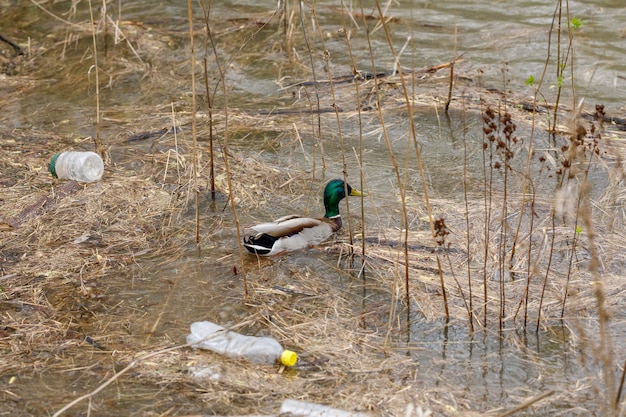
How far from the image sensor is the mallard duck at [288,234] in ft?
17.9

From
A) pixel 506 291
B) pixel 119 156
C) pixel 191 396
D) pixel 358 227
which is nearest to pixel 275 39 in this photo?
pixel 119 156

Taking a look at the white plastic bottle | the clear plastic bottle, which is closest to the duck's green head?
the clear plastic bottle

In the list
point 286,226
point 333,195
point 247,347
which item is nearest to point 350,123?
point 333,195

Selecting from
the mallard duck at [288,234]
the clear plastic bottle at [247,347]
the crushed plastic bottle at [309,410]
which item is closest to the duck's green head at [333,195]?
the mallard duck at [288,234]

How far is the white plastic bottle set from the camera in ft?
21.1

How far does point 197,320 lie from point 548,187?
9.07 feet

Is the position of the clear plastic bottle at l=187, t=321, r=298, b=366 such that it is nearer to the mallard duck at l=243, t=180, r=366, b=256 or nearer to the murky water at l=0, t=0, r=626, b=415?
the murky water at l=0, t=0, r=626, b=415

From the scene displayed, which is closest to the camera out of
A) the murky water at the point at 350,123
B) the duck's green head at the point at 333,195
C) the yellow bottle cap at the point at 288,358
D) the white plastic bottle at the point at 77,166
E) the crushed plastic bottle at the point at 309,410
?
the crushed plastic bottle at the point at 309,410

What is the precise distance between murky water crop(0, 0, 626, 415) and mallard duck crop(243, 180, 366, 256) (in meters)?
0.09

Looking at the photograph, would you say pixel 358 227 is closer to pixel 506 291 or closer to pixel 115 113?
pixel 506 291

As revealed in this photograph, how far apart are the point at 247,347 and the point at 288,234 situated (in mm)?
1162

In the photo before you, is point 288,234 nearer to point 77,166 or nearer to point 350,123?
point 77,166

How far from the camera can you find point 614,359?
439 cm

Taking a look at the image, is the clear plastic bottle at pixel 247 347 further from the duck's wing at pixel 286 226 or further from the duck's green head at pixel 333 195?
the duck's green head at pixel 333 195
